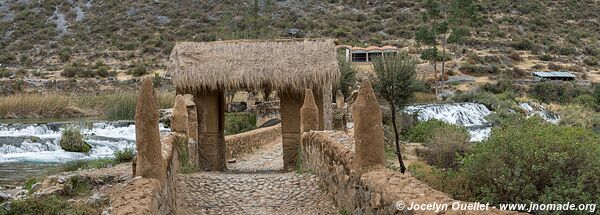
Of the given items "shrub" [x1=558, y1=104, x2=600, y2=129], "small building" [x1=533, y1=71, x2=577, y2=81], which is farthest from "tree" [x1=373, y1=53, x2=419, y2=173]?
"small building" [x1=533, y1=71, x2=577, y2=81]

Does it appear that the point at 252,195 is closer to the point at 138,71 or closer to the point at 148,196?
→ the point at 148,196

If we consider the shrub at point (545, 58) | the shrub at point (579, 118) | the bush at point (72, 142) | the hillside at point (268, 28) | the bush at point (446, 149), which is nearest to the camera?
the bush at point (446, 149)

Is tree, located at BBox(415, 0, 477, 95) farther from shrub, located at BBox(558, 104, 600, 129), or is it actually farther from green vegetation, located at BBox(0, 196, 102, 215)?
green vegetation, located at BBox(0, 196, 102, 215)

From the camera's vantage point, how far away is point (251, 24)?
49625 millimetres

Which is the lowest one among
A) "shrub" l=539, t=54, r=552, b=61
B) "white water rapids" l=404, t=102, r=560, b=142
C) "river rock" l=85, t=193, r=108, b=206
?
"white water rapids" l=404, t=102, r=560, b=142

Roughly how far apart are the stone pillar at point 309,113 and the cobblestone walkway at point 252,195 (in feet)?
3.39

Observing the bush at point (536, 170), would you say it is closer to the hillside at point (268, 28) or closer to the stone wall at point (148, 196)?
the stone wall at point (148, 196)

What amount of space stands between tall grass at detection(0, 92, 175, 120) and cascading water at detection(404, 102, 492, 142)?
40.5 feet

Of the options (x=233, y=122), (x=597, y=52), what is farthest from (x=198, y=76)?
(x=597, y=52)

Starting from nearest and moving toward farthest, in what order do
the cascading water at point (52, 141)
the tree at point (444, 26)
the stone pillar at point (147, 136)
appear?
1. the stone pillar at point (147, 136)
2. the cascading water at point (52, 141)
3. the tree at point (444, 26)

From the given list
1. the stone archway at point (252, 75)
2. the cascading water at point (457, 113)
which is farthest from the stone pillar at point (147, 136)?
the cascading water at point (457, 113)

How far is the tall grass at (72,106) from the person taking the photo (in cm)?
2915

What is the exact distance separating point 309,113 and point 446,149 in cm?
532

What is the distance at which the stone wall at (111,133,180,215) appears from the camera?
5.67 meters
